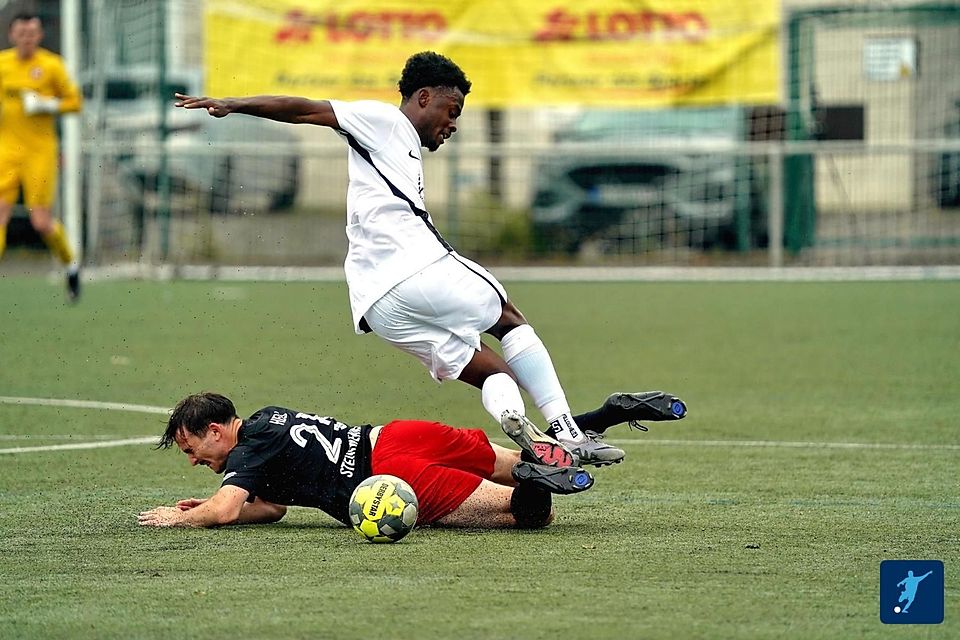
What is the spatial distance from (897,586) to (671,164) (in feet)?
61.5

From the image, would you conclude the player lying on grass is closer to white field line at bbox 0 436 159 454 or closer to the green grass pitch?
the green grass pitch

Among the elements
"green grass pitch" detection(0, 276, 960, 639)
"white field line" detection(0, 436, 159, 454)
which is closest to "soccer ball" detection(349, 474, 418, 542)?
"green grass pitch" detection(0, 276, 960, 639)

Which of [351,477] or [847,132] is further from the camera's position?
[847,132]

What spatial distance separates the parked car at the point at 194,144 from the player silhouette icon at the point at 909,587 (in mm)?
18316

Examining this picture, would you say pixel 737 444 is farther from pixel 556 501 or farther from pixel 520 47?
pixel 520 47

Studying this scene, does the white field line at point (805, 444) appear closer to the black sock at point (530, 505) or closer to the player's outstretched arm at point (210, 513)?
the black sock at point (530, 505)

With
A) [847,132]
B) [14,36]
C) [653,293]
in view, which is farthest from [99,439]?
[847,132]

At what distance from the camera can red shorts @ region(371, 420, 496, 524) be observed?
252 inches

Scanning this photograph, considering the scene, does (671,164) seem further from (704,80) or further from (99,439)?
(99,439)

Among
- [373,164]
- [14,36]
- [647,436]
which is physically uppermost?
[14,36]

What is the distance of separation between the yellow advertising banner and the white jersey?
50.3 ft

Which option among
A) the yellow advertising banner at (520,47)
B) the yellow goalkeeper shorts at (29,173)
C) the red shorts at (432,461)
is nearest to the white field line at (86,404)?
the red shorts at (432,461)

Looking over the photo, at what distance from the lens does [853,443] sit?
8.85 meters

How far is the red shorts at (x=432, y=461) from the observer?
6.39 metres
